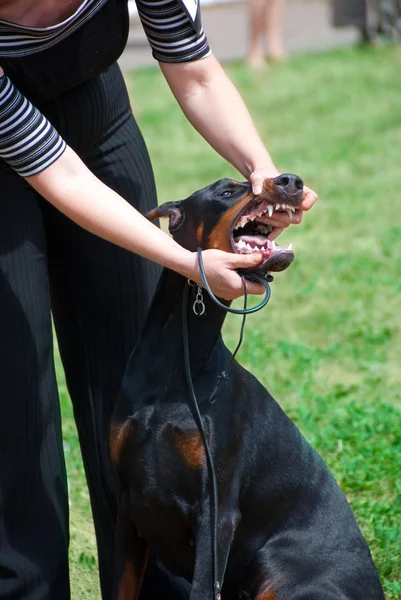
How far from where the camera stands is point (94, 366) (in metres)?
3.29

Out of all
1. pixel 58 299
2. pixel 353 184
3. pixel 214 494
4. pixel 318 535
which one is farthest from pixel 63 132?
pixel 353 184

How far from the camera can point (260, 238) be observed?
276 centimetres

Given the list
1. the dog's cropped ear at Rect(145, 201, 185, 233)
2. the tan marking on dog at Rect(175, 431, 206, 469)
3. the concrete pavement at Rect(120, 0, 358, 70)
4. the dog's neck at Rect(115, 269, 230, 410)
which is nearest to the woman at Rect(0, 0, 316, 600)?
the dog's cropped ear at Rect(145, 201, 185, 233)

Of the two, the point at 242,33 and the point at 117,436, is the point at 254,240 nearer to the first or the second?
the point at 117,436

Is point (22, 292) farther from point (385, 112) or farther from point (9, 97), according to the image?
point (385, 112)

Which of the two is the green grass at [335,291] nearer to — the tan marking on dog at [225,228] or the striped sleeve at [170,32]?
the tan marking on dog at [225,228]

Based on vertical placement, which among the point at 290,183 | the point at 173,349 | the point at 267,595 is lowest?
the point at 267,595

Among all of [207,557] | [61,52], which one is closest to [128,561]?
[207,557]

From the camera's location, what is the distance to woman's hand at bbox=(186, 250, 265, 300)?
99.2 inches

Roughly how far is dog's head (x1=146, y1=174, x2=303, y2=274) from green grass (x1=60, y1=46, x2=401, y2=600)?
1.52 meters

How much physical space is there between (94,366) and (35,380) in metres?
0.32

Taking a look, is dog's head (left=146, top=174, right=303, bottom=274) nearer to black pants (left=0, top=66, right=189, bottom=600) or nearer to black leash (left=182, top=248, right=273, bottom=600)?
black leash (left=182, top=248, right=273, bottom=600)

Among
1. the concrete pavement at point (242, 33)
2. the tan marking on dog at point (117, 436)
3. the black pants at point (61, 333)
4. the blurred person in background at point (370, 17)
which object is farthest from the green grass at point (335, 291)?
the concrete pavement at point (242, 33)

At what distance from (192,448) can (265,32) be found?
1330 centimetres
